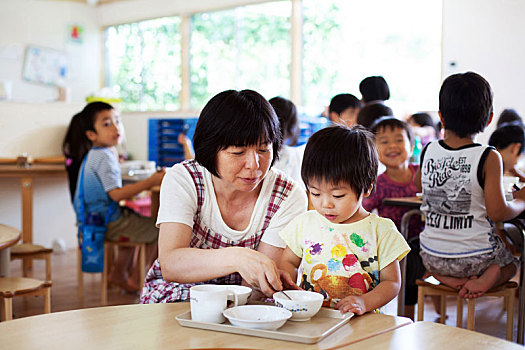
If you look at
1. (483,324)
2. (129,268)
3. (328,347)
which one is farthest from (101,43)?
(328,347)

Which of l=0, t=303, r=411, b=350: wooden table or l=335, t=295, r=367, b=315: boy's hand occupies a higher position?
l=335, t=295, r=367, b=315: boy's hand

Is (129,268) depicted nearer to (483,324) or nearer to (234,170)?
(483,324)

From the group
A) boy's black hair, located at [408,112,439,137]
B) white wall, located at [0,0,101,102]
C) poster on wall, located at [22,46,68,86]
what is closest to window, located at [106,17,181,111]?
white wall, located at [0,0,101,102]

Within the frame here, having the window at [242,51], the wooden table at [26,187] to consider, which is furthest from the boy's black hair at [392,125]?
the window at [242,51]

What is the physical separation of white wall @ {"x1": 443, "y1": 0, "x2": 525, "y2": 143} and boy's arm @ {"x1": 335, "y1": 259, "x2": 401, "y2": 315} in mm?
3408

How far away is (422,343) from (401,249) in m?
0.47

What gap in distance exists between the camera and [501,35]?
4.58 metres

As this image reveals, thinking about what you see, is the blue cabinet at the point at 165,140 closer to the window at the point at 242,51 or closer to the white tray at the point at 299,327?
the window at the point at 242,51

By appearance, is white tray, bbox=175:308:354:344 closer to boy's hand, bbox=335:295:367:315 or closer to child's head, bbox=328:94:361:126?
boy's hand, bbox=335:295:367:315

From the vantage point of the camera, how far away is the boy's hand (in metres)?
1.20

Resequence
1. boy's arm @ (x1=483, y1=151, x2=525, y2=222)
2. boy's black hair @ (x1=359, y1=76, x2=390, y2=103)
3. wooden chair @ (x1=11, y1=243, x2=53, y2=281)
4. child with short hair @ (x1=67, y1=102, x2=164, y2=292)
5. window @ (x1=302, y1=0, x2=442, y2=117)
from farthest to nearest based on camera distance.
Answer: window @ (x1=302, y1=0, x2=442, y2=117)
boy's black hair @ (x1=359, y1=76, x2=390, y2=103)
child with short hair @ (x1=67, y1=102, x2=164, y2=292)
wooden chair @ (x1=11, y1=243, x2=53, y2=281)
boy's arm @ (x1=483, y1=151, x2=525, y2=222)

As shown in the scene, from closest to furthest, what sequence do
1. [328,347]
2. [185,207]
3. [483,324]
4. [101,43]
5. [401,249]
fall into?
[328,347] → [401,249] → [185,207] → [483,324] → [101,43]

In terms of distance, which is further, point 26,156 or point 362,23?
point 362,23

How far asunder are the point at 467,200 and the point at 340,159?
1.07 metres
